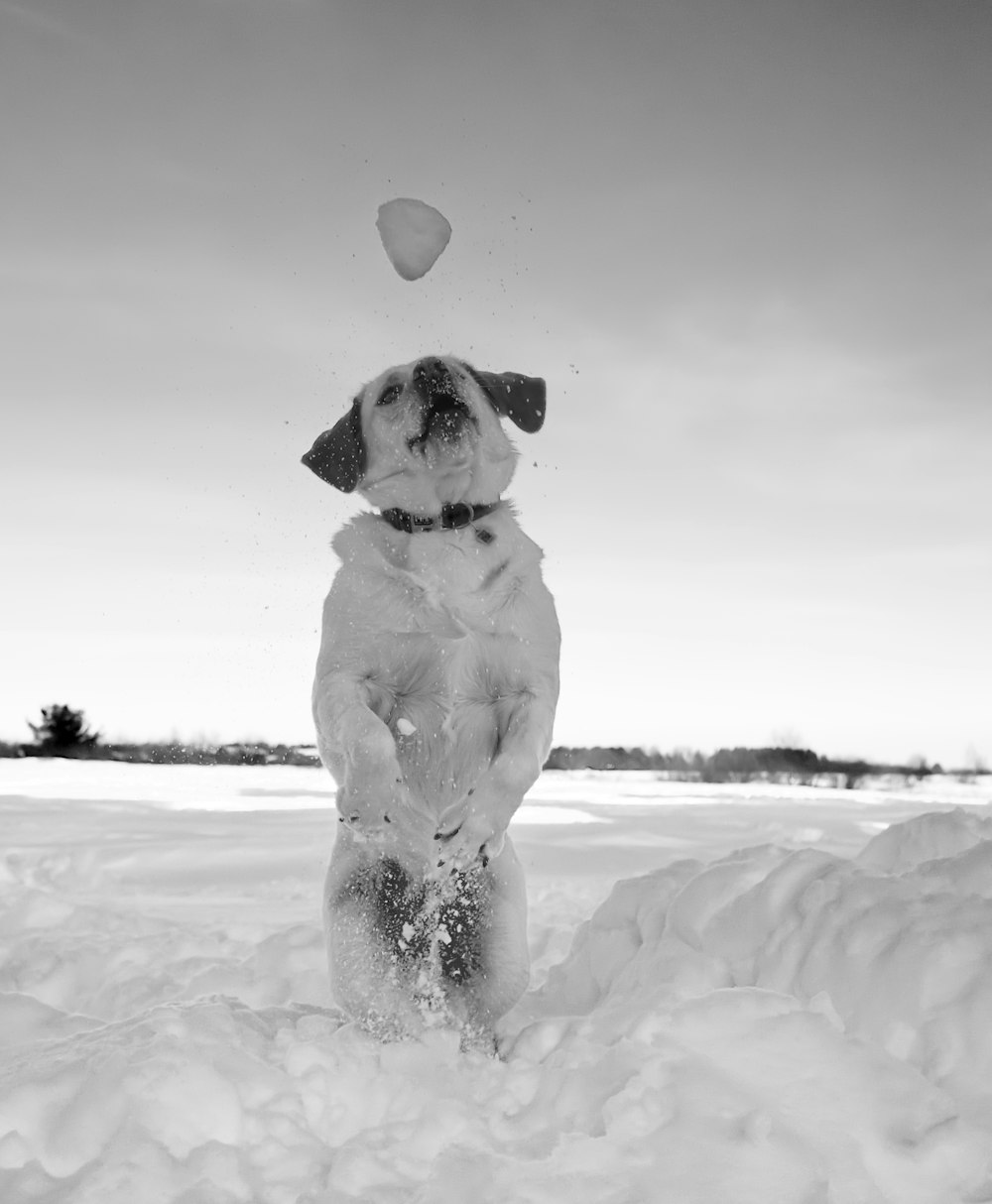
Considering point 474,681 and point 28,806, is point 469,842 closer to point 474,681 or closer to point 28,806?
point 474,681

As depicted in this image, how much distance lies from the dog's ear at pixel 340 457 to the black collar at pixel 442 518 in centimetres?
19

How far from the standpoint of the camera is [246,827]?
8938 millimetres

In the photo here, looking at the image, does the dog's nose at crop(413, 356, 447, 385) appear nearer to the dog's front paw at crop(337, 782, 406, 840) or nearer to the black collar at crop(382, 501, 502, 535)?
the black collar at crop(382, 501, 502, 535)

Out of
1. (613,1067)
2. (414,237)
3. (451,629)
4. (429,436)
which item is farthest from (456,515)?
(613,1067)

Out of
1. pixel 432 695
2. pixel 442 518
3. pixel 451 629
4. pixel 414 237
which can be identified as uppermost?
pixel 414 237

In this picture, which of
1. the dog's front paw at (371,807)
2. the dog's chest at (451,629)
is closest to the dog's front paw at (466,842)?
the dog's front paw at (371,807)

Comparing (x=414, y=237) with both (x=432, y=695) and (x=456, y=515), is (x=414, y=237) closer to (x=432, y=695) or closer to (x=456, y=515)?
(x=456, y=515)

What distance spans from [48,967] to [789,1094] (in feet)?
11.0

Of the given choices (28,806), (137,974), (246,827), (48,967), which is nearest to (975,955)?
(137,974)

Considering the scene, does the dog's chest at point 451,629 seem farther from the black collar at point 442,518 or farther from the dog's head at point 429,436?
the dog's head at point 429,436

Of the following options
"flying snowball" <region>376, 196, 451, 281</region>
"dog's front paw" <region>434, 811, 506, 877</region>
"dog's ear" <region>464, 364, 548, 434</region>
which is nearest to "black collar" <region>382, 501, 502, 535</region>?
"dog's ear" <region>464, 364, 548, 434</region>

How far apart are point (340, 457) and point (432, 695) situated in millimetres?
871

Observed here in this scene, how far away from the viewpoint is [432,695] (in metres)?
3.38

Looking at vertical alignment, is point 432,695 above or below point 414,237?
below
